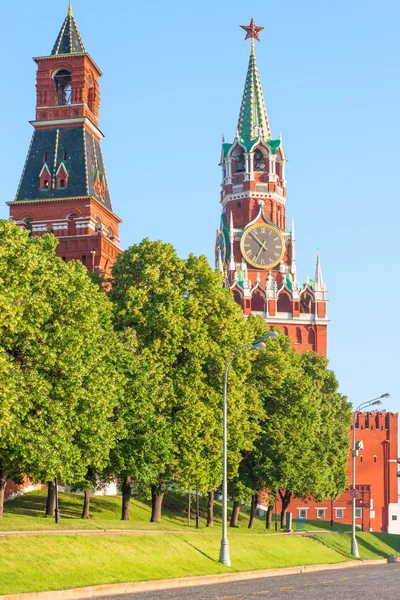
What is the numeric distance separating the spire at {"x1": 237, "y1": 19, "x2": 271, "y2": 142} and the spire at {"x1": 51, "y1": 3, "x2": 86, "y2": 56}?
6514cm

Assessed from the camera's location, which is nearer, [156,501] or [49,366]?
[49,366]

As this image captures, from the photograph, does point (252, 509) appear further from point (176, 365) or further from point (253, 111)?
point (253, 111)

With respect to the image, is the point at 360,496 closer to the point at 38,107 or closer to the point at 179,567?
the point at 38,107

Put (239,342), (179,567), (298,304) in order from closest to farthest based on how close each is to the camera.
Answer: (179,567) → (239,342) → (298,304)

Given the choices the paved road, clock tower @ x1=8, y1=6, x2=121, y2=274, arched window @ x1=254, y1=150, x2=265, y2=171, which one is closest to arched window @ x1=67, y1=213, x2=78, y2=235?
clock tower @ x1=8, y1=6, x2=121, y2=274

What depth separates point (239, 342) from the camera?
219 feet

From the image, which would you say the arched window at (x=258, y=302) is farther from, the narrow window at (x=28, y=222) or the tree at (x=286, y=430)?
the narrow window at (x=28, y=222)

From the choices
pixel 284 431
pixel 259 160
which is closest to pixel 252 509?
pixel 284 431

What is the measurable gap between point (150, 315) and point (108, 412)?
10.5m

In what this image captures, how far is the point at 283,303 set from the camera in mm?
142000

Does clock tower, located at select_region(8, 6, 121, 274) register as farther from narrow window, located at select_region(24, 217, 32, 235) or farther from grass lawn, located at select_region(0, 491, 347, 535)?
grass lawn, located at select_region(0, 491, 347, 535)

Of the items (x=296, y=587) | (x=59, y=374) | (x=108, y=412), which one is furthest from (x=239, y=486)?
(x=296, y=587)

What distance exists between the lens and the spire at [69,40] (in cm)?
8900

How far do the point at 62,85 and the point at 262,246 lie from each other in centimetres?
6204
